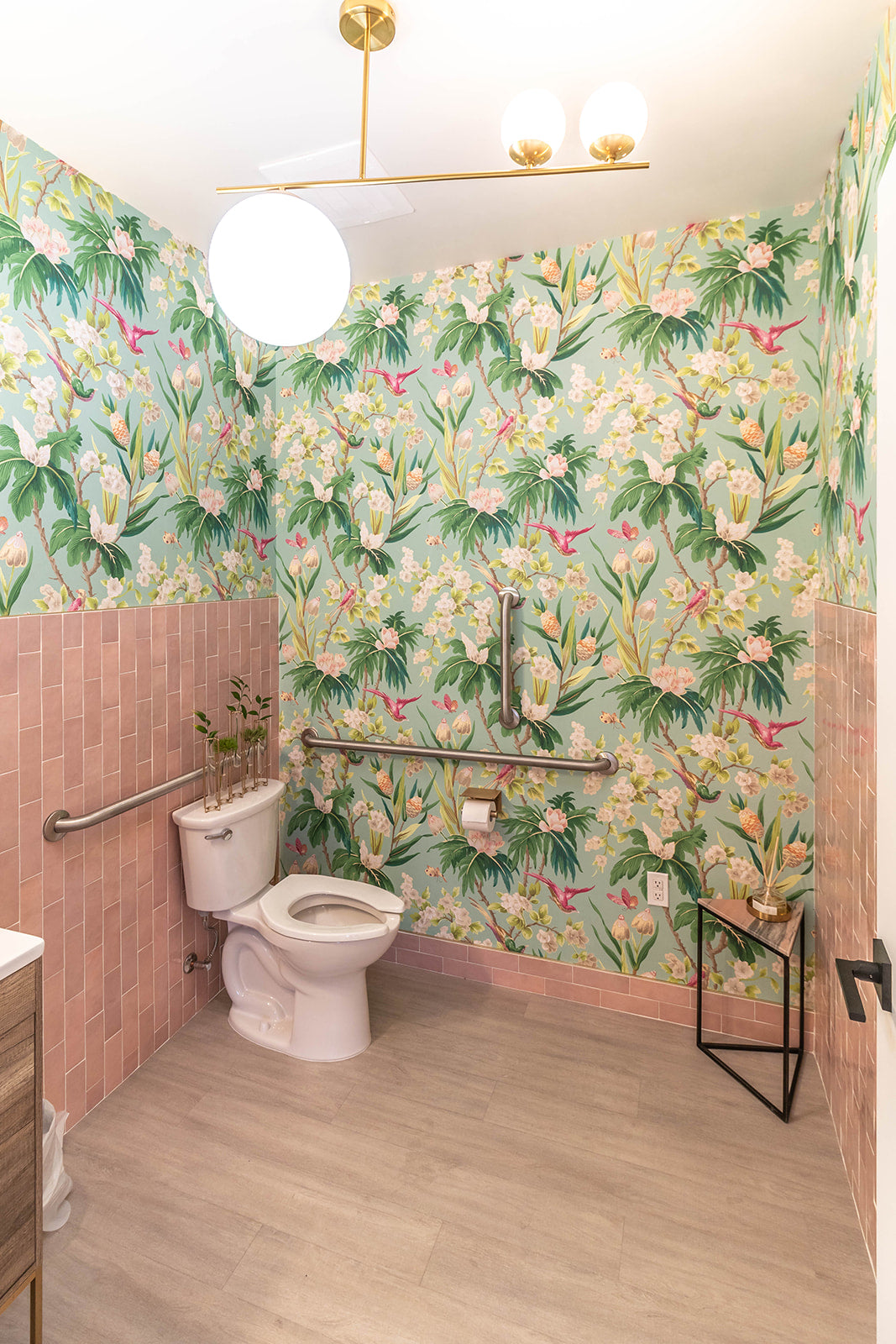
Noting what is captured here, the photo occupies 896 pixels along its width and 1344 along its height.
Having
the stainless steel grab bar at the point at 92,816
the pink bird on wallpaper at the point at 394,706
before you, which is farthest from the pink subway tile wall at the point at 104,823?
the pink bird on wallpaper at the point at 394,706

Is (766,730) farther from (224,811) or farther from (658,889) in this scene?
(224,811)

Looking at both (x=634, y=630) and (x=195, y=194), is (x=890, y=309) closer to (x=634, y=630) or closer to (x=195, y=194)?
(x=634, y=630)

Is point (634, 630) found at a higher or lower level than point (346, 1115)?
higher

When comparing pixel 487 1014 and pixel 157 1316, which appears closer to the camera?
pixel 157 1316

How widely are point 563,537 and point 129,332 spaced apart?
145cm

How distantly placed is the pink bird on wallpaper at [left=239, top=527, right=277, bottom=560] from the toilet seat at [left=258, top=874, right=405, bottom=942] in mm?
1210

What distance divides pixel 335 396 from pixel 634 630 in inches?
55.7

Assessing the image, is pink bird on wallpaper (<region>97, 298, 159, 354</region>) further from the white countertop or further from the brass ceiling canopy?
the white countertop

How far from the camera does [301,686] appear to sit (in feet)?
9.07

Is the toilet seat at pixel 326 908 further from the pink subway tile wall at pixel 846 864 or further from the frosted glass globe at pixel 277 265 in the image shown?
the frosted glass globe at pixel 277 265

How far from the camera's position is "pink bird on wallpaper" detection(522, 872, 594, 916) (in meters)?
2.41

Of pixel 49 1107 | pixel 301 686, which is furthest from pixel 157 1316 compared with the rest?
pixel 301 686

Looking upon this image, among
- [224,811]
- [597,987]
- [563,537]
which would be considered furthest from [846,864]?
[224,811]

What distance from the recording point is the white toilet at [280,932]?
81.4 inches
